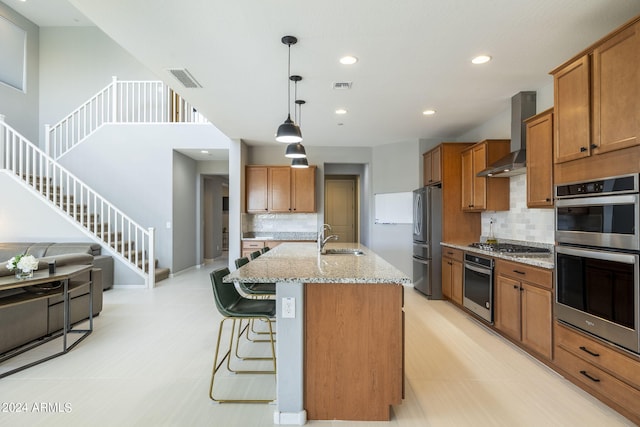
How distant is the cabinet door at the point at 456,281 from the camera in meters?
4.44

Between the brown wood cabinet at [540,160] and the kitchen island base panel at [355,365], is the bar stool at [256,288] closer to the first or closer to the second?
the kitchen island base panel at [355,365]

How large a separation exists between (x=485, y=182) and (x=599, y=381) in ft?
8.96

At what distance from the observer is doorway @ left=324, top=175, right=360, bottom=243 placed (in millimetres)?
9383

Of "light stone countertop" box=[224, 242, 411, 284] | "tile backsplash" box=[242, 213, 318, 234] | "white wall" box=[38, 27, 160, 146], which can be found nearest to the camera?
"light stone countertop" box=[224, 242, 411, 284]

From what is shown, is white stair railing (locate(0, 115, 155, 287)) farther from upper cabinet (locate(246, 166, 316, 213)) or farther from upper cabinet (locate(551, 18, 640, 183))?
upper cabinet (locate(551, 18, 640, 183))

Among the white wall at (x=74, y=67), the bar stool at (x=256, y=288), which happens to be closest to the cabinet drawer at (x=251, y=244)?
the bar stool at (x=256, y=288)

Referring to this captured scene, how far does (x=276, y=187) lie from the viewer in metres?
6.64

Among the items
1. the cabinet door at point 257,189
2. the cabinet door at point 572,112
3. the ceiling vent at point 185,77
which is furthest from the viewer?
the cabinet door at point 257,189

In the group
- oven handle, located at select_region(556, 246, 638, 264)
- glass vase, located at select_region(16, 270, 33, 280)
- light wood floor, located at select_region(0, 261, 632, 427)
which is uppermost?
oven handle, located at select_region(556, 246, 638, 264)

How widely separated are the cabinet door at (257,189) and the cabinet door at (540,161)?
15.0ft

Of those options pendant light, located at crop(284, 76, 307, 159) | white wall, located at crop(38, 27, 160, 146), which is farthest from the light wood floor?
white wall, located at crop(38, 27, 160, 146)

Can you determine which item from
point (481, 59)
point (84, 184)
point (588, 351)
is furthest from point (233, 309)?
point (84, 184)

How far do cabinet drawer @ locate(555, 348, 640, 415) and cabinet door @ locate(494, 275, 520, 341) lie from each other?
0.55 meters

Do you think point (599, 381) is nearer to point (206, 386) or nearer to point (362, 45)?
point (206, 386)
